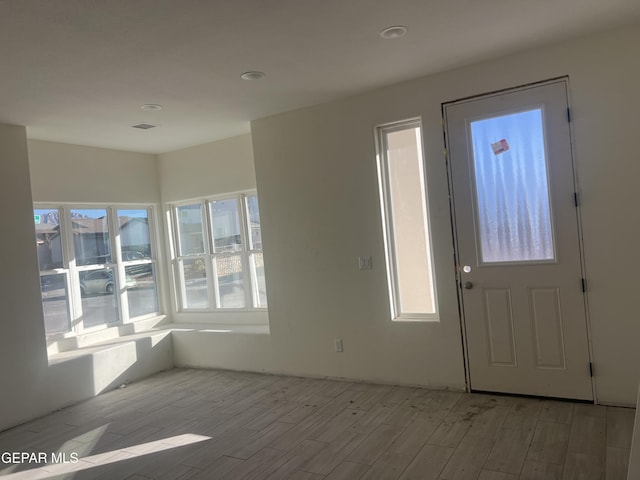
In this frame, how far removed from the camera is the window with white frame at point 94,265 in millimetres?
4922

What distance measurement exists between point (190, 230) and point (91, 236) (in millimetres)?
1174

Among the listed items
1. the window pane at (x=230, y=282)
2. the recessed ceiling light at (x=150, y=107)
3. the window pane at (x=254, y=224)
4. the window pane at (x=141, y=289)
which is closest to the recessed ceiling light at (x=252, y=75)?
the recessed ceiling light at (x=150, y=107)

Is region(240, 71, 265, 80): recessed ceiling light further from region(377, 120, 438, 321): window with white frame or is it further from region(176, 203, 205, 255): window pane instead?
region(176, 203, 205, 255): window pane

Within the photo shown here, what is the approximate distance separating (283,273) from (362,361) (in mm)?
1166

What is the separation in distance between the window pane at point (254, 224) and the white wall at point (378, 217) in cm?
73

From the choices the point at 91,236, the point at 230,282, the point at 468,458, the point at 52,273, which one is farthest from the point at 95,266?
the point at 468,458

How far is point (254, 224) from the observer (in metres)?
5.50

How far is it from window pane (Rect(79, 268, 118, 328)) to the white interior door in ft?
13.3

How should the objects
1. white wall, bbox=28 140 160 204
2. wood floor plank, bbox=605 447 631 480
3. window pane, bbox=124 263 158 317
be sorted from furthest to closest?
1. window pane, bbox=124 263 158 317
2. white wall, bbox=28 140 160 204
3. wood floor plank, bbox=605 447 631 480

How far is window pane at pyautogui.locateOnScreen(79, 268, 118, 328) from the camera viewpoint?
206 inches

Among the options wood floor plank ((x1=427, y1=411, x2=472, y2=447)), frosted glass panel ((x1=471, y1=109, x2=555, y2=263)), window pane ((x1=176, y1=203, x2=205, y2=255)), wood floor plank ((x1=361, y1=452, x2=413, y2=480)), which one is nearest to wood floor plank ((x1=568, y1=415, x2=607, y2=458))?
wood floor plank ((x1=427, y1=411, x2=472, y2=447))

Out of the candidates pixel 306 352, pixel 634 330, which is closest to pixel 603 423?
pixel 634 330

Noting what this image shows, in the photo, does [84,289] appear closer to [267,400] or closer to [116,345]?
[116,345]

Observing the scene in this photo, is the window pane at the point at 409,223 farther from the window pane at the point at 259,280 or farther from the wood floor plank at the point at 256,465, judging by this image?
the window pane at the point at 259,280
